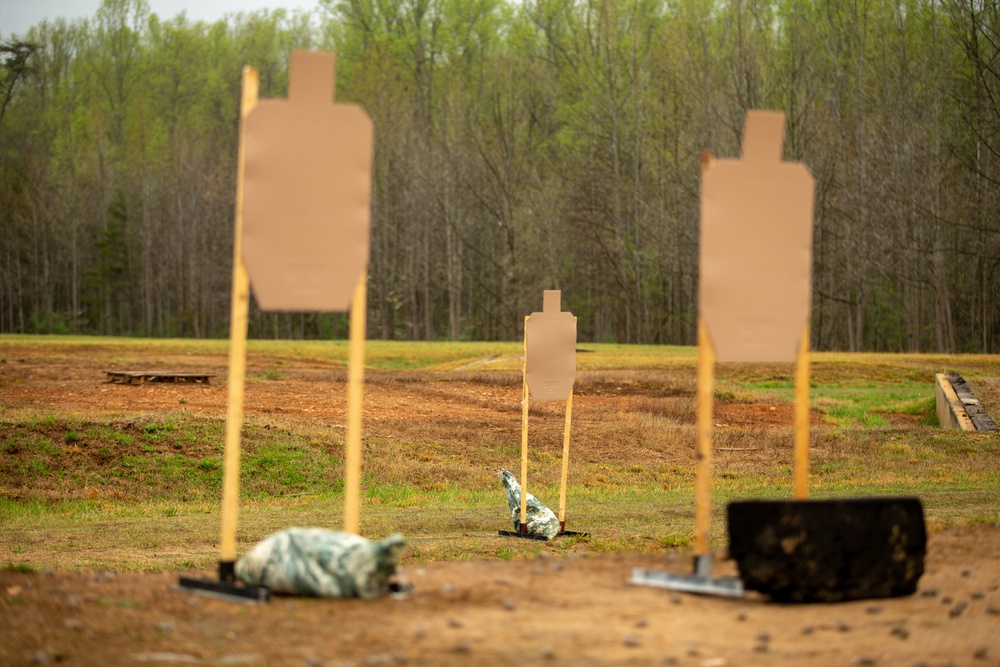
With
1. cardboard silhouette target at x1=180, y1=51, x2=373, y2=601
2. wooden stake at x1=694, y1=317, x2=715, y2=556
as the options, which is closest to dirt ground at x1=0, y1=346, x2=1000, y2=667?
wooden stake at x1=694, y1=317, x2=715, y2=556

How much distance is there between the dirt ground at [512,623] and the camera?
5547mm

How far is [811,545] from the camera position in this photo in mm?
6688

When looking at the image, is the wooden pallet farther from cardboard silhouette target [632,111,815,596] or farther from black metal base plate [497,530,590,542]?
cardboard silhouette target [632,111,815,596]

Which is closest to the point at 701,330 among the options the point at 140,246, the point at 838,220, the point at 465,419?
the point at 465,419

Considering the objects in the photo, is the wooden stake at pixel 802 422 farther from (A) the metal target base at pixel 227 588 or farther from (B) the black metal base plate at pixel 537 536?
(B) the black metal base plate at pixel 537 536

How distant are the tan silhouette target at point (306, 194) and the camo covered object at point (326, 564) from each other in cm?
138

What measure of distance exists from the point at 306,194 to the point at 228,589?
93.4 inches

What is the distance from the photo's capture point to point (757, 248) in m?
7.32

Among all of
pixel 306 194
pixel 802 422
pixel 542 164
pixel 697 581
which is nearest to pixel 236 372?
pixel 306 194

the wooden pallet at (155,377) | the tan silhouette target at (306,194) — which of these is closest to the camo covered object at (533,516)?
the tan silhouette target at (306,194)

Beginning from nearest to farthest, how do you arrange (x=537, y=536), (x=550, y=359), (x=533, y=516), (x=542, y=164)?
1. (x=537, y=536)
2. (x=533, y=516)
3. (x=550, y=359)
4. (x=542, y=164)

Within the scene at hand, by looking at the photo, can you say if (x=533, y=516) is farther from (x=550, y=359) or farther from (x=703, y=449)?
(x=703, y=449)

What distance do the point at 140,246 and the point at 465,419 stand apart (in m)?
47.7

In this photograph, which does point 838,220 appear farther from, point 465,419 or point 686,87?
point 465,419
